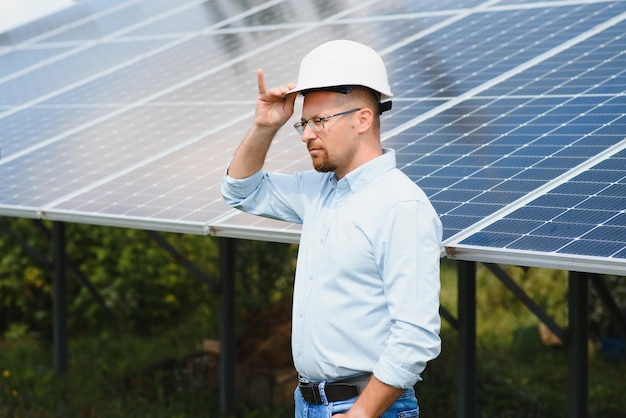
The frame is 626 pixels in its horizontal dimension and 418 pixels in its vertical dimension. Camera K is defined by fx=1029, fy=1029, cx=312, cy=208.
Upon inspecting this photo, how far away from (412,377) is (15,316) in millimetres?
10591

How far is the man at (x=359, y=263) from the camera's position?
3559 mm

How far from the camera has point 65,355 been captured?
34.8ft

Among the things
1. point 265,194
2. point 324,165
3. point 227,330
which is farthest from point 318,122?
point 227,330

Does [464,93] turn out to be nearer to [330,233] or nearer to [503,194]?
[503,194]

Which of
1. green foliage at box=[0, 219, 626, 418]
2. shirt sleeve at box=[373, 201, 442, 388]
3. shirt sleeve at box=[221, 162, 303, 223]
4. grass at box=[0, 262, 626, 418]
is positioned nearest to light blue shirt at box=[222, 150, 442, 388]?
shirt sleeve at box=[373, 201, 442, 388]

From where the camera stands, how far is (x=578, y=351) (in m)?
6.82

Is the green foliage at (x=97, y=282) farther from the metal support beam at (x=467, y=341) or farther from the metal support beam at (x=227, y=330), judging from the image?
the metal support beam at (x=467, y=341)

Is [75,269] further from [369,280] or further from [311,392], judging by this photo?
[369,280]

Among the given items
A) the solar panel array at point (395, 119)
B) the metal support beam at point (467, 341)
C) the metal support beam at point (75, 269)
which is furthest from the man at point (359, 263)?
the metal support beam at point (75, 269)

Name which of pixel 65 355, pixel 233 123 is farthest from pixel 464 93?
pixel 65 355

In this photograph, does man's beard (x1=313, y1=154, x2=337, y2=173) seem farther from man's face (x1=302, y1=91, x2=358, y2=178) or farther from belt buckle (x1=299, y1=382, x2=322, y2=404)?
belt buckle (x1=299, y1=382, x2=322, y2=404)

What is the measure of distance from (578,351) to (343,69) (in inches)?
149

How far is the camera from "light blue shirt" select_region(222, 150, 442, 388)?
3545 millimetres

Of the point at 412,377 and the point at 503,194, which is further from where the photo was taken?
the point at 503,194
